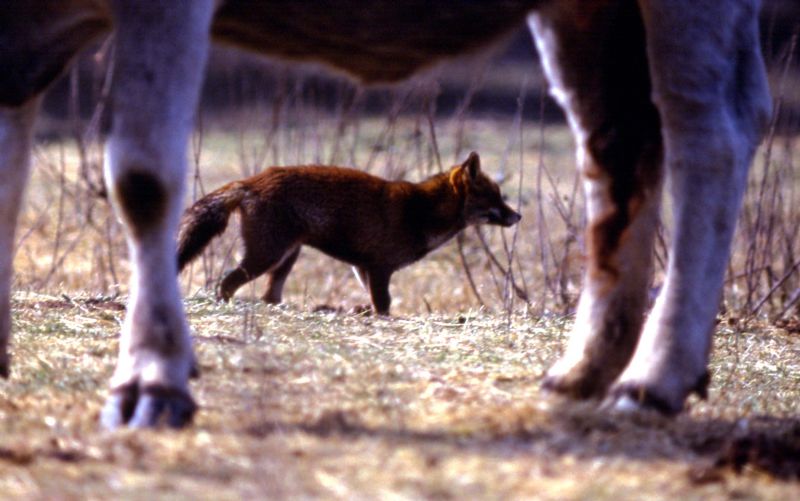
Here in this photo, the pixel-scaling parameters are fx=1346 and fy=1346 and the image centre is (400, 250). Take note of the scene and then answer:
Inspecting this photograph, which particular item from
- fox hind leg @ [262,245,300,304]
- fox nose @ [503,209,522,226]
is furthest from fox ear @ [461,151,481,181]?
fox hind leg @ [262,245,300,304]

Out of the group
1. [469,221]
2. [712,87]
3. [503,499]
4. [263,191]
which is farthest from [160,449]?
[469,221]

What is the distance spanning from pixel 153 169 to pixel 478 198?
170 inches

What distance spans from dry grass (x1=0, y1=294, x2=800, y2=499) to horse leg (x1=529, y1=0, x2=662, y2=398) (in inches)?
10.5

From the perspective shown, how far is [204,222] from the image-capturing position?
6.75 m

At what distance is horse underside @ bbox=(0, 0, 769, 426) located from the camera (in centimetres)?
361

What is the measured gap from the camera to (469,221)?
7758 mm

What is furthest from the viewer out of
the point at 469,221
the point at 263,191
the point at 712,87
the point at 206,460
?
the point at 469,221

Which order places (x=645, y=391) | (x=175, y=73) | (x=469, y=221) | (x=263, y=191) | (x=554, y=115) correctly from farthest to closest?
(x=554, y=115) → (x=469, y=221) → (x=263, y=191) → (x=645, y=391) → (x=175, y=73)

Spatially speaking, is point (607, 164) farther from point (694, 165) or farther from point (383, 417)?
point (383, 417)

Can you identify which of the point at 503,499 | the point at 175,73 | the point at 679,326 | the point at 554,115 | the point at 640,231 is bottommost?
the point at 503,499

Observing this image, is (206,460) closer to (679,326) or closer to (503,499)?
(503,499)

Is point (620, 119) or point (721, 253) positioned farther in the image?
point (620, 119)

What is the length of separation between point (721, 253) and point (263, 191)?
10.5 feet

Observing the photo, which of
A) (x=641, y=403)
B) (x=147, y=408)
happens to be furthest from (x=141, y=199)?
(x=641, y=403)
